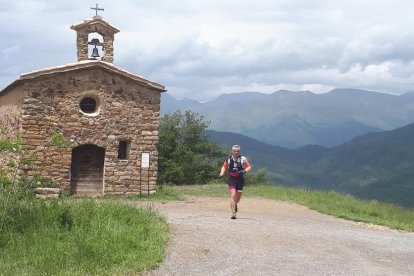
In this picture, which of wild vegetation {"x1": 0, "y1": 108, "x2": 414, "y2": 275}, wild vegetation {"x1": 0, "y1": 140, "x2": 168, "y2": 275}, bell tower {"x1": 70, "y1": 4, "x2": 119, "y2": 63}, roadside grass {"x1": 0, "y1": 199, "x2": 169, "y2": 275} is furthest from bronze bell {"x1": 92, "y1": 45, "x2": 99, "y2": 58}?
roadside grass {"x1": 0, "y1": 199, "x2": 169, "y2": 275}

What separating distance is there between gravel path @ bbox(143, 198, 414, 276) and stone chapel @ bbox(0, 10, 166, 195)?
5161mm

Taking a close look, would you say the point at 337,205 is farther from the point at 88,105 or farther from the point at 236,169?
the point at 88,105

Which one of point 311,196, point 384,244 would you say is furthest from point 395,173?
point 384,244

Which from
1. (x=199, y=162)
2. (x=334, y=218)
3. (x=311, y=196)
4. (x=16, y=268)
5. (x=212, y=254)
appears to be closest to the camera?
(x=16, y=268)

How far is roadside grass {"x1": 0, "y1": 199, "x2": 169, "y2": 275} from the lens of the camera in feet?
27.1

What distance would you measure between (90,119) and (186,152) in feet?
68.1

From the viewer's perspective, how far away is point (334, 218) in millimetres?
17391

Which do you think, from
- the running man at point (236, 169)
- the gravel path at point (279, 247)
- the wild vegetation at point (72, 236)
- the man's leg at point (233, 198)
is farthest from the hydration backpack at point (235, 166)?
the wild vegetation at point (72, 236)

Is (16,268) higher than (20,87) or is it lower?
lower

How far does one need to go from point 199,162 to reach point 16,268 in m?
32.2

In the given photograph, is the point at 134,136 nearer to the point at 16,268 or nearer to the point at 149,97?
the point at 149,97

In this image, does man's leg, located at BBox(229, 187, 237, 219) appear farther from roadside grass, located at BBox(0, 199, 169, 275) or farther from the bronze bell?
the bronze bell

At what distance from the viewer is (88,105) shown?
20609 millimetres

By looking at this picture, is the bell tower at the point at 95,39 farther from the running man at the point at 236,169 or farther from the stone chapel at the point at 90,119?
the running man at the point at 236,169
